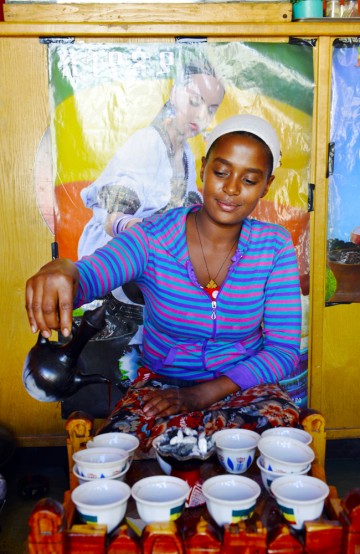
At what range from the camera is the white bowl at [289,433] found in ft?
5.03

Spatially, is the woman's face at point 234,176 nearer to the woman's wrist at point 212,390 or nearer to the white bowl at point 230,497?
the woman's wrist at point 212,390

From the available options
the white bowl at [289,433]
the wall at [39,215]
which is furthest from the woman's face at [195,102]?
the white bowl at [289,433]

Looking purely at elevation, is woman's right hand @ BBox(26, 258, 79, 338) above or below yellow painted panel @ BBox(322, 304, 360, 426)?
above

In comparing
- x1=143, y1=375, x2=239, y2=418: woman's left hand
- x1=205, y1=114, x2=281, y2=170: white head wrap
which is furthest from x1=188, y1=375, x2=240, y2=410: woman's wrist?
x1=205, y1=114, x2=281, y2=170: white head wrap

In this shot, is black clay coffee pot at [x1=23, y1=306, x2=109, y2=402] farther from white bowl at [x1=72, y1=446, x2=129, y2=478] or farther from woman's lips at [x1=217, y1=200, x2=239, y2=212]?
woman's lips at [x1=217, y1=200, x2=239, y2=212]

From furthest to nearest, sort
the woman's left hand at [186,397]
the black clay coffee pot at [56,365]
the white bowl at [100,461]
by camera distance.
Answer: the woman's left hand at [186,397], the black clay coffee pot at [56,365], the white bowl at [100,461]

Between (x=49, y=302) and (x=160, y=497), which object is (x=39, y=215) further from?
(x=160, y=497)

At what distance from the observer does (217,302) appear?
197 cm

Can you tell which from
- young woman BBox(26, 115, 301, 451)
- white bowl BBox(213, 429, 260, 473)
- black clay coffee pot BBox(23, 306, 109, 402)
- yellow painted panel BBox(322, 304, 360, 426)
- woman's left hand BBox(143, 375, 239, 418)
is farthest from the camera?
yellow painted panel BBox(322, 304, 360, 426)

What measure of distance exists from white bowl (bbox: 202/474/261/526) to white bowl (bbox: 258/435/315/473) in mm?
85

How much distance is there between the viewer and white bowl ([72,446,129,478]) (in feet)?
4.45

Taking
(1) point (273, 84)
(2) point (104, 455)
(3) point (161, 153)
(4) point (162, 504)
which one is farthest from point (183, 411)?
(1) point (273, 84)

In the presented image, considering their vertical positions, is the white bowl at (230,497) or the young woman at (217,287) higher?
the young woman at (217,287)

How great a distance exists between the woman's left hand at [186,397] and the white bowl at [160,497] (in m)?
0.43
